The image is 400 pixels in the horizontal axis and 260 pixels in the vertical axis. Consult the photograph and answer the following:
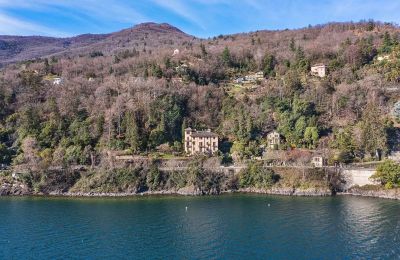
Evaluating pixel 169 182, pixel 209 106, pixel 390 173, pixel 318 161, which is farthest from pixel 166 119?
pixel 390 173

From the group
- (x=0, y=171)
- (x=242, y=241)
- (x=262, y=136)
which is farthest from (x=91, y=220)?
(x=262, y=136)

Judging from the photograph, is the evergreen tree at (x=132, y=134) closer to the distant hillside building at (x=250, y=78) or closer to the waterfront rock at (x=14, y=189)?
the waterfront rock at (x=14, y=189)

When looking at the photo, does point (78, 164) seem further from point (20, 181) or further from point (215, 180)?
point (215, 180)

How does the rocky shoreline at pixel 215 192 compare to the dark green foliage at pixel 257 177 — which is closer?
the rocky shoreline at pixel 215 192

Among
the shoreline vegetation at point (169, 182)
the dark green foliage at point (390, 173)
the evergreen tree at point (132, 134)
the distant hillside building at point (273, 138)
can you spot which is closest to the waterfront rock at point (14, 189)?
the shoreline vegetation at point (169, 182)

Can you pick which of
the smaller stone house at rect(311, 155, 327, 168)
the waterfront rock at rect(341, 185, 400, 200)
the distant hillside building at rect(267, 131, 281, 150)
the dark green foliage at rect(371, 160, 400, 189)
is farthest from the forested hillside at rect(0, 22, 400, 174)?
the dark green foliage at rect(371, 160, 400, 189)

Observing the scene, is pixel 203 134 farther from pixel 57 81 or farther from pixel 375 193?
pixel 57 81
